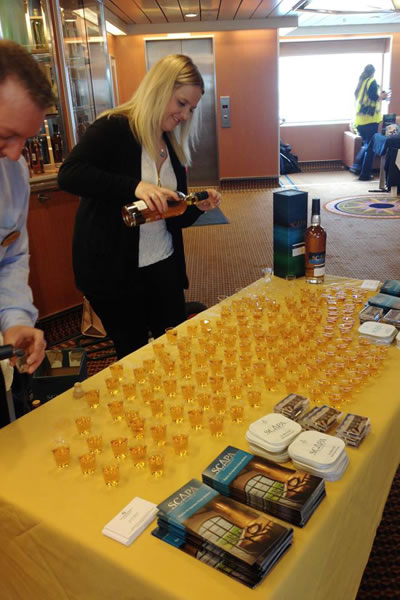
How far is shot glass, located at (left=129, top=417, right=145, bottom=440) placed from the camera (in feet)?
3.46

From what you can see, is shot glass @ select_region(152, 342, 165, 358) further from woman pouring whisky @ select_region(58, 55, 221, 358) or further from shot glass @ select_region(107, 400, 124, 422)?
woman pouring whisky @ select_region(58, 55, 221, 358)

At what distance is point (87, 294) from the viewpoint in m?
1.92

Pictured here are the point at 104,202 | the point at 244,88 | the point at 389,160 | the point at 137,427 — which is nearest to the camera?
the point at 137,427

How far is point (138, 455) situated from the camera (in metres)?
0.99

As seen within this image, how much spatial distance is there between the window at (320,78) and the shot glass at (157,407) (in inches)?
416

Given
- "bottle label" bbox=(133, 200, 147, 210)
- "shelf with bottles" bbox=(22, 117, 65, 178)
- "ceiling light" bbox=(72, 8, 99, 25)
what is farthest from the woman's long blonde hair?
"ceiling light" bbox=(72, 8, 99, 25)

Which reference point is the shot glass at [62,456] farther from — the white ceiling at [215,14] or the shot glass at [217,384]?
the white ceiling at [215,14]

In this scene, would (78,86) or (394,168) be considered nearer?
(78,86)

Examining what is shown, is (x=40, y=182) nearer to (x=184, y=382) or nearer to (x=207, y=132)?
(x=184, y=382)

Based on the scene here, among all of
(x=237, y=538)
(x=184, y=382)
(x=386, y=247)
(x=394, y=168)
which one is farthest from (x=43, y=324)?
(x=394, y=168)

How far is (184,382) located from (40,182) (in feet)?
8.83

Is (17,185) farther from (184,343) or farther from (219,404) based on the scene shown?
(219,404)

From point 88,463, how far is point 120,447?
7cm

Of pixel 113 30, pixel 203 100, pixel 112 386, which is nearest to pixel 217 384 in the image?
pixel 112 386
